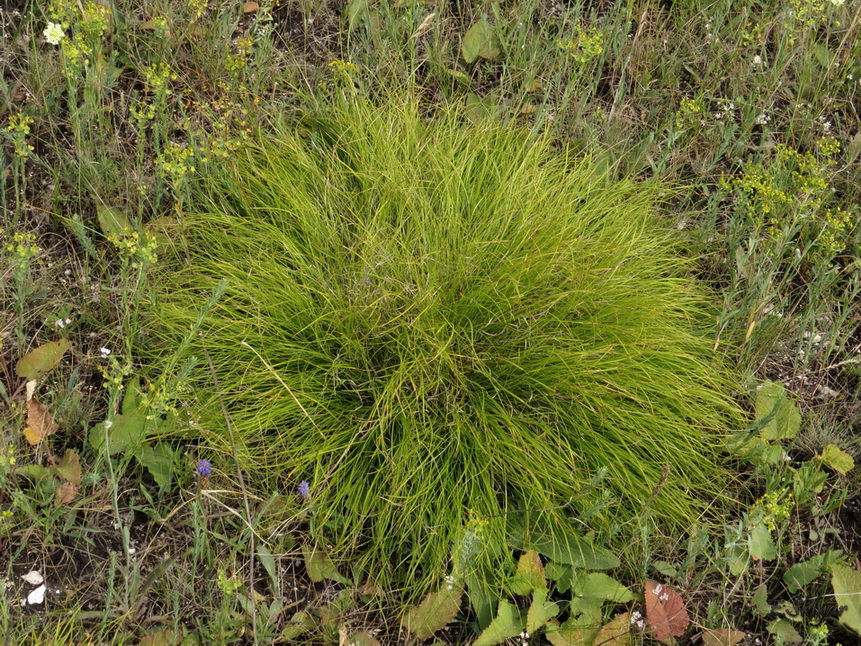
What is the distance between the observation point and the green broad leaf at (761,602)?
8.38 ft

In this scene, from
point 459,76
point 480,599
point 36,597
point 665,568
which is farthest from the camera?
point 459,76

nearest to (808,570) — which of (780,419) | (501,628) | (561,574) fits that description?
(780,419)

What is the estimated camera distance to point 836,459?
9.17 feet

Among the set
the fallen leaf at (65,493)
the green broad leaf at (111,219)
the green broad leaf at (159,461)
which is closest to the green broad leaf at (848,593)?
the green broad leaf at (159,461)

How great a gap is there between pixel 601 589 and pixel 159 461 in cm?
141

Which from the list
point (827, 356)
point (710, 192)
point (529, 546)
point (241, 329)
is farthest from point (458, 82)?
point (529, 546)

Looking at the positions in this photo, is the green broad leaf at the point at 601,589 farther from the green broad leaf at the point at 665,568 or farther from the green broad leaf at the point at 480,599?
the green broad leaf at the point at 480,599

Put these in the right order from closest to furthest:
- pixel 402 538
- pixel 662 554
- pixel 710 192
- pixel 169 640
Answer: pixel 169 640
pixel 402 538
pixel 662 554
pixel 710 192

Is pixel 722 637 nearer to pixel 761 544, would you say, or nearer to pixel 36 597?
pixel 761 544

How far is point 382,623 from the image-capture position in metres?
2.44

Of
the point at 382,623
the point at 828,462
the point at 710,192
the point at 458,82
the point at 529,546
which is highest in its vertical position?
the point at 458,82

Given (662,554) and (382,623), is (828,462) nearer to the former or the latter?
(662,554)

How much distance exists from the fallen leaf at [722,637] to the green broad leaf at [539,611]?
480 millimetres

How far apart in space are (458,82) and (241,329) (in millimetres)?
1708
